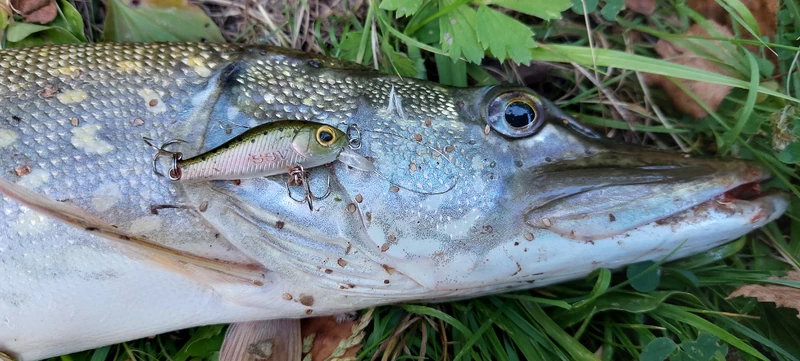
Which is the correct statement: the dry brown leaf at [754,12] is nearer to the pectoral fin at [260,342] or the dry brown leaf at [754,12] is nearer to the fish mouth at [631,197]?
the fish mouth at [631,197]

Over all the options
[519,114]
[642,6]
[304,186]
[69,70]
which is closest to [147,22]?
[69,70]

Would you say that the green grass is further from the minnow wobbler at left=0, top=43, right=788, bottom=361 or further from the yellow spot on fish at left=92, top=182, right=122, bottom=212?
the yellow spot on fish at left=92, top=182, right=122, bottom=212

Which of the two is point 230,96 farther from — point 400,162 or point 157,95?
point 400,162

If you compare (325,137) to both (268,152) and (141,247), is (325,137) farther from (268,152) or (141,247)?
(141,247)

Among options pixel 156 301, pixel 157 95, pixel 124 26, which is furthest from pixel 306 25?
pixel 156 301

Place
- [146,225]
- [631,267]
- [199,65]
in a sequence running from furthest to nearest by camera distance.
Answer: [631,267] < [199,65] < [146,225]

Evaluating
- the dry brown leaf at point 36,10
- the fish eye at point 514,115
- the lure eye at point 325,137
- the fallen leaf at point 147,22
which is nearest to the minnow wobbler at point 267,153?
the lure eye at point 325,137
